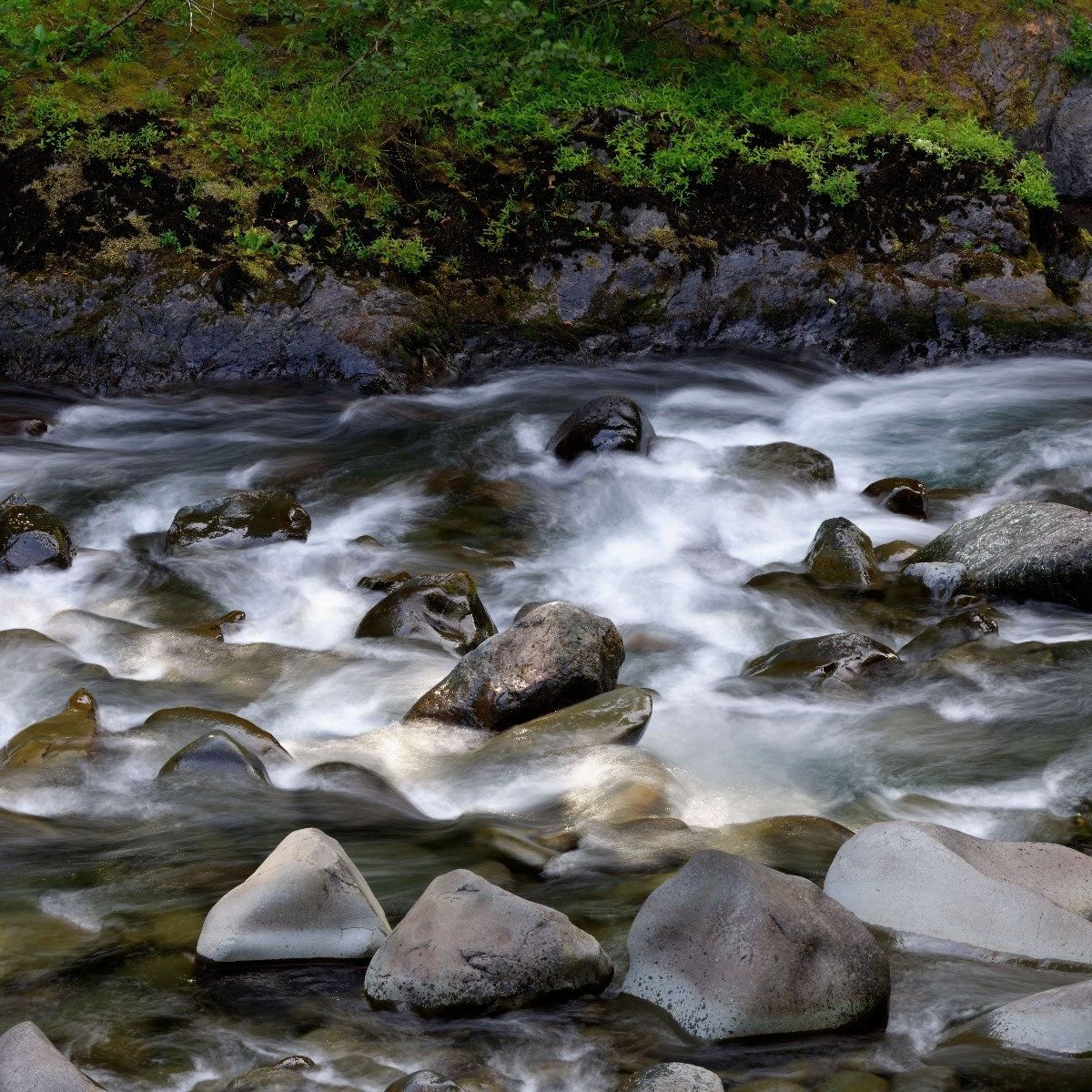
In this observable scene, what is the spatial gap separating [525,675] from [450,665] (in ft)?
2.58

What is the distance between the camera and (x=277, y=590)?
6.98 meters

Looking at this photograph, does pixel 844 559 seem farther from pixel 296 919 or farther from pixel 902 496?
pixel 296 919

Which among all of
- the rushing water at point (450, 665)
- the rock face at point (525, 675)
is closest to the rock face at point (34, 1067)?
the rushing water at point (450, 665)

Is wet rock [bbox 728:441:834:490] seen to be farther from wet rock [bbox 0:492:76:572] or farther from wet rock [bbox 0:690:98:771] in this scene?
wet rock [bbox 0:690:98:771]

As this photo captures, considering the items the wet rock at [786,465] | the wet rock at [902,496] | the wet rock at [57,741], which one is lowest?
the wet rock at [902,496]

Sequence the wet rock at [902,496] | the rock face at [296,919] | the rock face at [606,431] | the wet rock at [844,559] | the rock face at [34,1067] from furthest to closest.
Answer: the rock face at [606,431]
the wet rock at [902,496]
the wet rock at [844,559]
the rock face at [296,919]
the rock face at [34,1067]

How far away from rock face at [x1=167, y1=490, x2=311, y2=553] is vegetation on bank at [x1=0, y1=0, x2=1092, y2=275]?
3277mm

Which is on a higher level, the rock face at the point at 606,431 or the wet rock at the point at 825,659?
the rock face at the point at 606,431

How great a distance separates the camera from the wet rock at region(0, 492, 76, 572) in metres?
7.00

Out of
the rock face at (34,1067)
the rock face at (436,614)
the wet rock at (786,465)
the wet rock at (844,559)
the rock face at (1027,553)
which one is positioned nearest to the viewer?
the rock face at (34,1067)

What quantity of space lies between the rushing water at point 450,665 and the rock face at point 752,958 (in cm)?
8

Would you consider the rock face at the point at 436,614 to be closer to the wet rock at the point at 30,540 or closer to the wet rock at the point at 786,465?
the wet rock at the point at 30,540

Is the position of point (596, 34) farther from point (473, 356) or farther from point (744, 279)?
point (473, 356)

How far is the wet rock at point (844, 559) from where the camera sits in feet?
22.6
